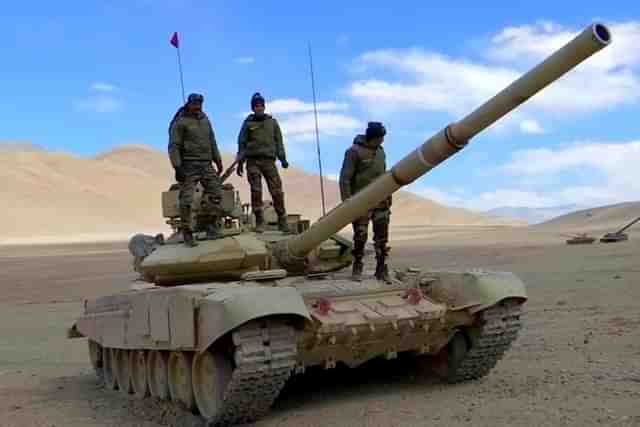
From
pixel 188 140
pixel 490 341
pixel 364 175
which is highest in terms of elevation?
pixel 188 140

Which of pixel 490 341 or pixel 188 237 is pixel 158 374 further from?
pixel 490 341

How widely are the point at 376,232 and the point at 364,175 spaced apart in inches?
26.2

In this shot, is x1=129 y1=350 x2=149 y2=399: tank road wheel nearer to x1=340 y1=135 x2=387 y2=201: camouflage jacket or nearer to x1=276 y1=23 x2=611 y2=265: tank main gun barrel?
x1=276 y1=23 x2=611 y2=265: tank main gun barrel

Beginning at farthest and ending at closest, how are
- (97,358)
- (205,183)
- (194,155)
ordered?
(97,358) < (205,183) < (194,155)

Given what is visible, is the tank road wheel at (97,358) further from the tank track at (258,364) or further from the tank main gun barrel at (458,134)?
the tank track at (258,364)

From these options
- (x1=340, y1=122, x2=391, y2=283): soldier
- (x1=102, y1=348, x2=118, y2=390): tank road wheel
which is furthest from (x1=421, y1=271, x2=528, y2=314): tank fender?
(x1=102, y1=348, x2=118, y2=390): tank road wheel

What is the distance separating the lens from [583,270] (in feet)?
74.8

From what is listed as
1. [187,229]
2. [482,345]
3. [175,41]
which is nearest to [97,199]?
[175,41]

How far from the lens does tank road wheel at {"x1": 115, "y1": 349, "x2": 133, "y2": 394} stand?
36.2ft

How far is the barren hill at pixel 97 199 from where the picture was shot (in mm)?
82688

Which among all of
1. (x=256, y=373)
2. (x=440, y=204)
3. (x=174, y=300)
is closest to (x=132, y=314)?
(x=174, y=300)

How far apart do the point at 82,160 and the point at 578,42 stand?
111m

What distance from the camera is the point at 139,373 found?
10.7m

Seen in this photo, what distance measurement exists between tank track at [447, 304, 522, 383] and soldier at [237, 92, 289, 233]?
299cm
